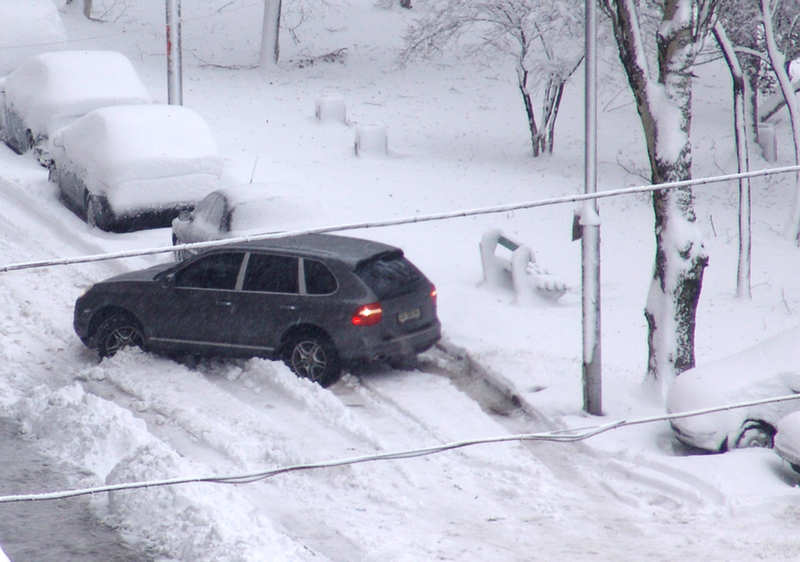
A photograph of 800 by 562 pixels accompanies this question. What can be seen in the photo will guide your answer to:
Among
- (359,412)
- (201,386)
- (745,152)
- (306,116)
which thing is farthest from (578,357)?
(306,116)

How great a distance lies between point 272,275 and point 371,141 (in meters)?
12.8

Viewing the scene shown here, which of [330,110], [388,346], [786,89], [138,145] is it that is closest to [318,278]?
[388,346]

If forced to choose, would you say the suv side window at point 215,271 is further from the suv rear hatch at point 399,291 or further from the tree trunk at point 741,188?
the tree trunk at point 741,188

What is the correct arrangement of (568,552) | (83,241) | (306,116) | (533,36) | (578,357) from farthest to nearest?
(306,116)
(533,36)
(83,241)
(578,357)
(568,552)

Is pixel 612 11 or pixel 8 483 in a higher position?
pixel 612 11

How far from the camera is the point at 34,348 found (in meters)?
13.5

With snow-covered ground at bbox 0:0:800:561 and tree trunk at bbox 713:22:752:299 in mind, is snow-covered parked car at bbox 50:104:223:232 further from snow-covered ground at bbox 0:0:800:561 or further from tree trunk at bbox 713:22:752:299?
tree trunk at bbox 713:22:752:299

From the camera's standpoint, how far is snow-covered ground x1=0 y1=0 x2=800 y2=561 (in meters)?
9.40

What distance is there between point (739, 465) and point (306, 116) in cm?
2005

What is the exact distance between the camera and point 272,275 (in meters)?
12.9

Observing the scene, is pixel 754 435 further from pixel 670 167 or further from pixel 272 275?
pixel 272 275

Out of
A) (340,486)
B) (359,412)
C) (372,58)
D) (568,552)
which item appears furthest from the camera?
(372,58)

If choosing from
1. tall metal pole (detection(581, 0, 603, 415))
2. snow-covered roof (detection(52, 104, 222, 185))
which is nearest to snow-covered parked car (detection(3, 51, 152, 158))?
snow-covered roof (detection(52, 104, 222, 185))

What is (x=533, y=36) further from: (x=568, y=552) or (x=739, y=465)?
(x=568, y=552)
